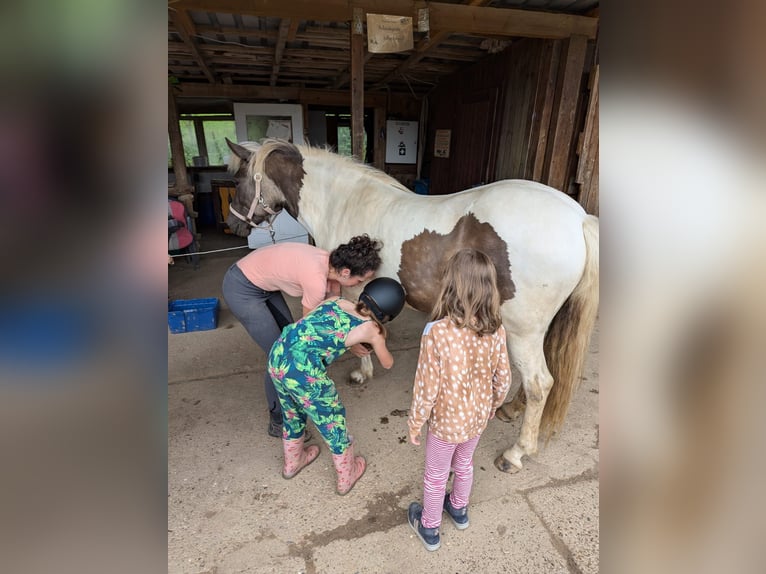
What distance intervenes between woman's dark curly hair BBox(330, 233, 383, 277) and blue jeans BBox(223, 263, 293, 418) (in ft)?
1.83

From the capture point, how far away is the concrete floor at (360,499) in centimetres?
170

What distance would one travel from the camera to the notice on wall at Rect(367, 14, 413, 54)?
10.1 feet

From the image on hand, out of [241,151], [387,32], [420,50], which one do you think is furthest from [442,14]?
[241,151]

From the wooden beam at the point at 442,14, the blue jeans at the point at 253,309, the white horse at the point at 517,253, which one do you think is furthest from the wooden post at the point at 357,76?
the blue jeans at the point at 253,309

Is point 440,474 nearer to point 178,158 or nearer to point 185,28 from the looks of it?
point 185,28

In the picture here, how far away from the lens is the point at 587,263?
1.94 m

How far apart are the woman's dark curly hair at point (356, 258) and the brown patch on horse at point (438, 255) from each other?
0.24 meters

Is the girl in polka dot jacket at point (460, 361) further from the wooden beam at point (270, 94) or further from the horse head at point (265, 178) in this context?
the wooden beam at point (270, 94)
